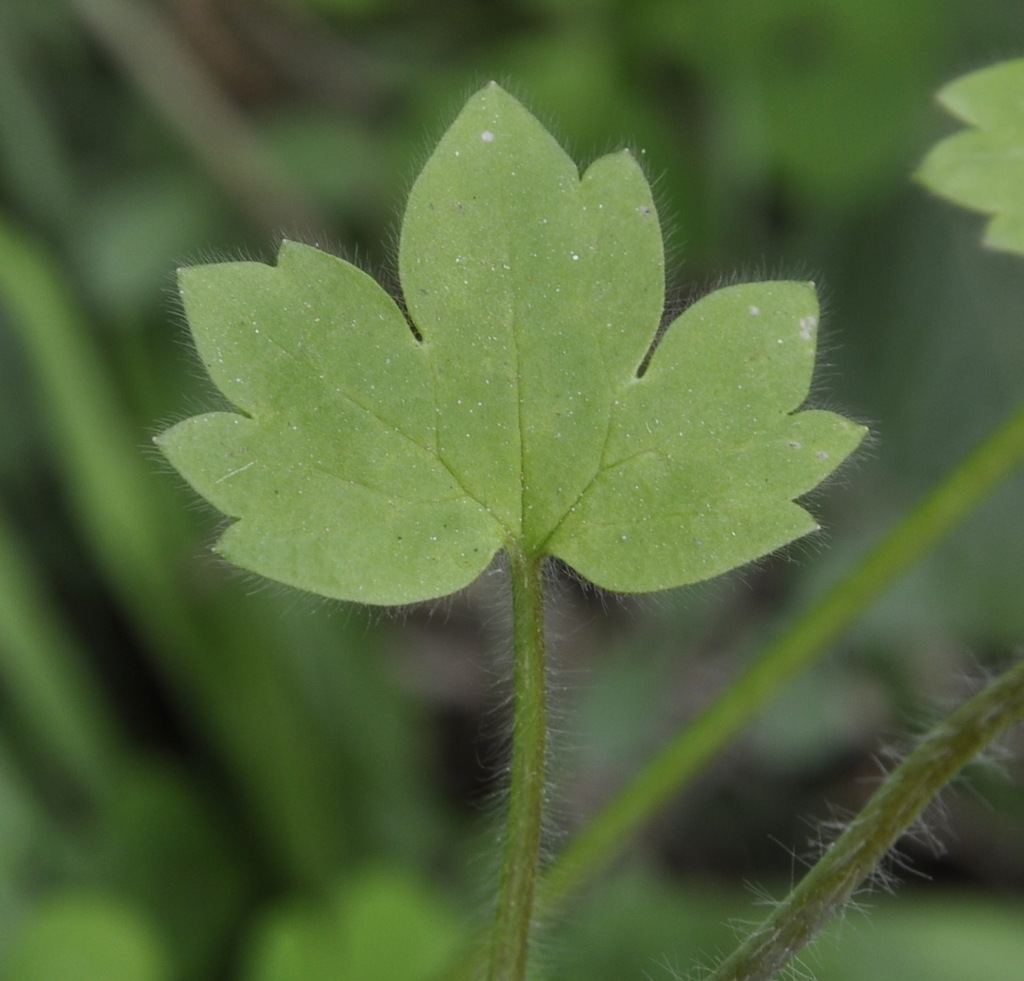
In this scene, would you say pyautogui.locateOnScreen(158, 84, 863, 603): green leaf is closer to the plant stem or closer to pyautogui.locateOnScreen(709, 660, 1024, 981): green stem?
the plant stem

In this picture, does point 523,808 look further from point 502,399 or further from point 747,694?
point 747,694

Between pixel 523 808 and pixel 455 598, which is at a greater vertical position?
pixel 523 808

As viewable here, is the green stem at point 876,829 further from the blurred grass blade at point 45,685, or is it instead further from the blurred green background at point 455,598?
the blurred grass blade at point 45,685

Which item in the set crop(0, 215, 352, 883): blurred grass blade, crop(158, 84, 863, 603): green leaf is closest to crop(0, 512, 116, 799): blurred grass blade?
crop(0, 215, 352, 883): blurred grass blade

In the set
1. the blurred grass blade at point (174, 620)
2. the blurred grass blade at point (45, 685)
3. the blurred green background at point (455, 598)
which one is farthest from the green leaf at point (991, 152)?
the blurred grass blade at point (45, 685)

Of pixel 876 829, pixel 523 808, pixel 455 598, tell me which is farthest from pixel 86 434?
pixel 876 829

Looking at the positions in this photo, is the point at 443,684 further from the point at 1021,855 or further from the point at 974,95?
the point at 974,95
